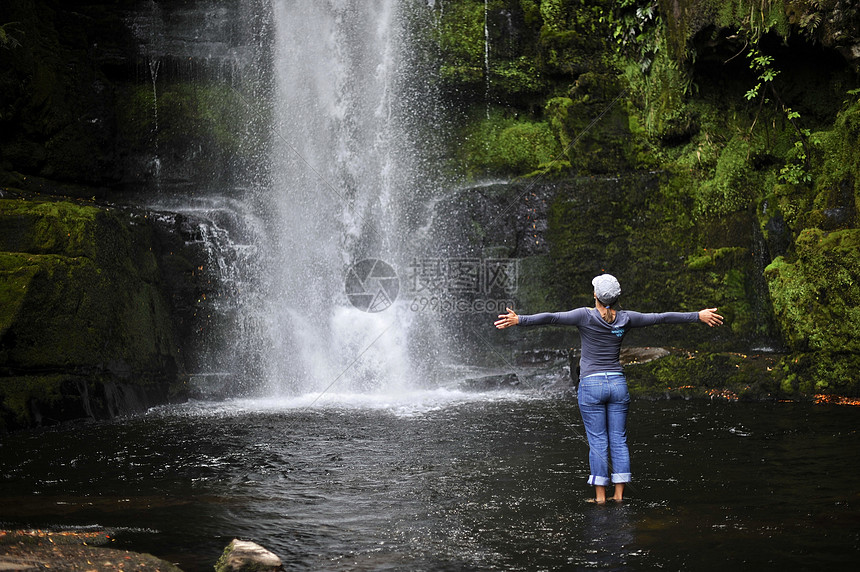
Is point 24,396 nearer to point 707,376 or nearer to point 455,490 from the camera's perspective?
point 455,490

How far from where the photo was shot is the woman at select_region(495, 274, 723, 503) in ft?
15.9

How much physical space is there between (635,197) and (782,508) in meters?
9.26

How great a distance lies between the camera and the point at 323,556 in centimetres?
400

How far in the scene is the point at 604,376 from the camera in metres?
4.87

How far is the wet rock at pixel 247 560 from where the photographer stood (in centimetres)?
356

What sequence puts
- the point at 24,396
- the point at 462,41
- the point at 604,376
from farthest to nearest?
1. the point at 462,41
2. the point at 24,396
3. the point at 604,376

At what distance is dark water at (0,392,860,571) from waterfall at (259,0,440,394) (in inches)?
147

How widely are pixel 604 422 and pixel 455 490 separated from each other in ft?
4.16

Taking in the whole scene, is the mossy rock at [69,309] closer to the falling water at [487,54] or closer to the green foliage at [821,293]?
the falling water at [487,54]

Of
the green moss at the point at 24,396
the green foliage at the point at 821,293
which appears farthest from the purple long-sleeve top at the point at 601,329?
the green moss at the point at 24,396

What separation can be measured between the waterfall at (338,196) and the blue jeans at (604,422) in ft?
24.2

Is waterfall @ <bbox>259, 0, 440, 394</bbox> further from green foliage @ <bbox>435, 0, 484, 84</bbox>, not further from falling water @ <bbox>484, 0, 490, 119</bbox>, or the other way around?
falling water @ <bbox>484, 0, 490, 119</bbox>

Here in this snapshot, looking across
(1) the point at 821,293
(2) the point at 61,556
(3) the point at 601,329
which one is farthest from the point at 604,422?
(1) the point at 821,293

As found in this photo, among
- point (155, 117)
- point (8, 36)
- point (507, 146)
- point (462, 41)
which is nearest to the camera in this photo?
point (8, 36)
